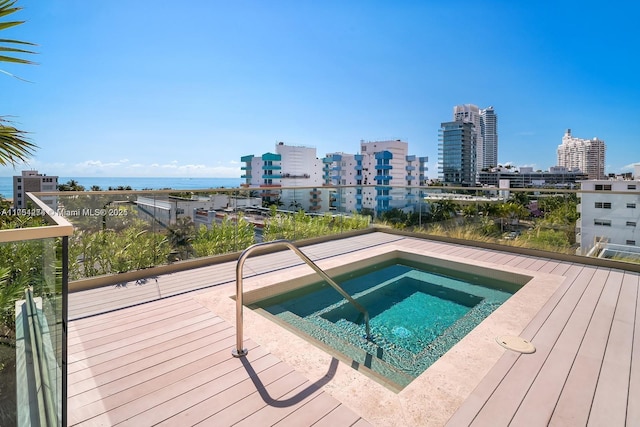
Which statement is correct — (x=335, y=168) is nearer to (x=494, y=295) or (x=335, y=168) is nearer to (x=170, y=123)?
(x=170, y=123)

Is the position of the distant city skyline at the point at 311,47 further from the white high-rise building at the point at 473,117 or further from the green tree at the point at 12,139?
the white high-rise building at the point at 473,117

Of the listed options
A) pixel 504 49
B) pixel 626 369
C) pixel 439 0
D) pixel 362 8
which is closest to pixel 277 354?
pixel 626 369

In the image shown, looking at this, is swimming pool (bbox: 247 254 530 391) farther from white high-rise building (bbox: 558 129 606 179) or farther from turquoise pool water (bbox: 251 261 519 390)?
white high-rise building (bbox: 558 129 606 179)

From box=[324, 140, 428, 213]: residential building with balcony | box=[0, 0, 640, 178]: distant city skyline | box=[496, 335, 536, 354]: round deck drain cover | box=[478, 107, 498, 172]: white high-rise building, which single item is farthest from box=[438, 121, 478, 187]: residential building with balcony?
box=[496, 335, 536, 354]: round deck drain cover

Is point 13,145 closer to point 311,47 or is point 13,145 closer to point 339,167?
point 311,47

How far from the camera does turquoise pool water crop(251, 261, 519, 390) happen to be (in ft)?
8.62

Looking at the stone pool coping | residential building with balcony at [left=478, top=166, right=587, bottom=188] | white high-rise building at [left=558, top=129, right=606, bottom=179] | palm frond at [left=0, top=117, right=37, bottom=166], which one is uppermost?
white high-rise building at [left=558, top=129, right=606, bottom=179]

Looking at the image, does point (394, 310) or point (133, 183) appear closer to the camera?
point (394, 310)

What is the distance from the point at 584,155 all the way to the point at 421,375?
107 metres

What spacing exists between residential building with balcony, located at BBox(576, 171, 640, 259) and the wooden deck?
4.98 ft

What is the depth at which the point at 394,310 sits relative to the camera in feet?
12.4

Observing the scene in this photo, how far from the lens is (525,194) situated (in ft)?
16.0

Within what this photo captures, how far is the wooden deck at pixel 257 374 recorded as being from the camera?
5.30 feet

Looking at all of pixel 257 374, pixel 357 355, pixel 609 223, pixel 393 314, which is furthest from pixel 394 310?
pixel 609 223
